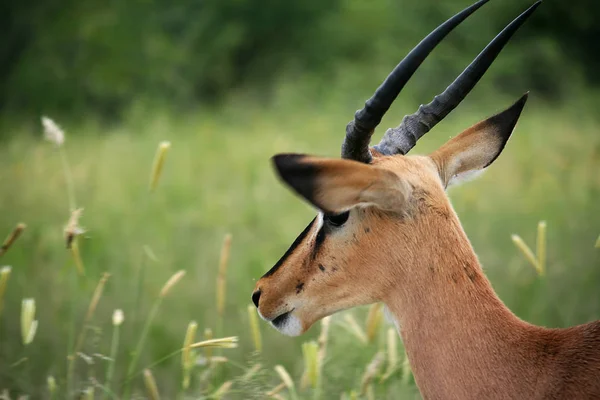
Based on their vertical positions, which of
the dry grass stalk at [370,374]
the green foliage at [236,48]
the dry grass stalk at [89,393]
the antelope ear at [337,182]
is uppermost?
the green foliage at [236,48]

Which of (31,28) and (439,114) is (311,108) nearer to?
(31,28)

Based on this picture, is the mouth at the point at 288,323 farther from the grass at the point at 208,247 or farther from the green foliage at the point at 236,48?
the green foliage at the point at 236,48

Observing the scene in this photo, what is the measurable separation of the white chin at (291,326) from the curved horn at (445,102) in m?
0.67

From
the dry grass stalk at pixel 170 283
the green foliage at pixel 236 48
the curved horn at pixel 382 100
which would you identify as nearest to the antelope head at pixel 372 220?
the curved horn at pixel 382 100

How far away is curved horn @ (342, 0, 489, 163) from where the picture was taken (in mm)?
2539

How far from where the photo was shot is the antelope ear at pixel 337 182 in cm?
225

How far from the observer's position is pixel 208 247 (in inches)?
267

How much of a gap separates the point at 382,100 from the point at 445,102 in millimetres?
464

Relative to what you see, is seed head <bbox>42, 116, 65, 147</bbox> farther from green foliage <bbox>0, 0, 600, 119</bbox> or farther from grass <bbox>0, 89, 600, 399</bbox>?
green foliage <bbox>0, 0, 600, 119</bbox>

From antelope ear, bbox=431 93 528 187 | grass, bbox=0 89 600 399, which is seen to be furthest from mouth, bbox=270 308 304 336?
antelope ear, bbox=431 93 528 187

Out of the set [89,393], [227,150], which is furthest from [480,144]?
[227,150]

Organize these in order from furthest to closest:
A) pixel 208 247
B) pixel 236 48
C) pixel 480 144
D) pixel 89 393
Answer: pixel 236 48
pixel 208 247
pixel 89 393
pixel 480 144

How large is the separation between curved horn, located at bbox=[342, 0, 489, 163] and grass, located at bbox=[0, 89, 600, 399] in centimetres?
101

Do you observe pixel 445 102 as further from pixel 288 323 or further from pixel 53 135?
pixel 53 135
